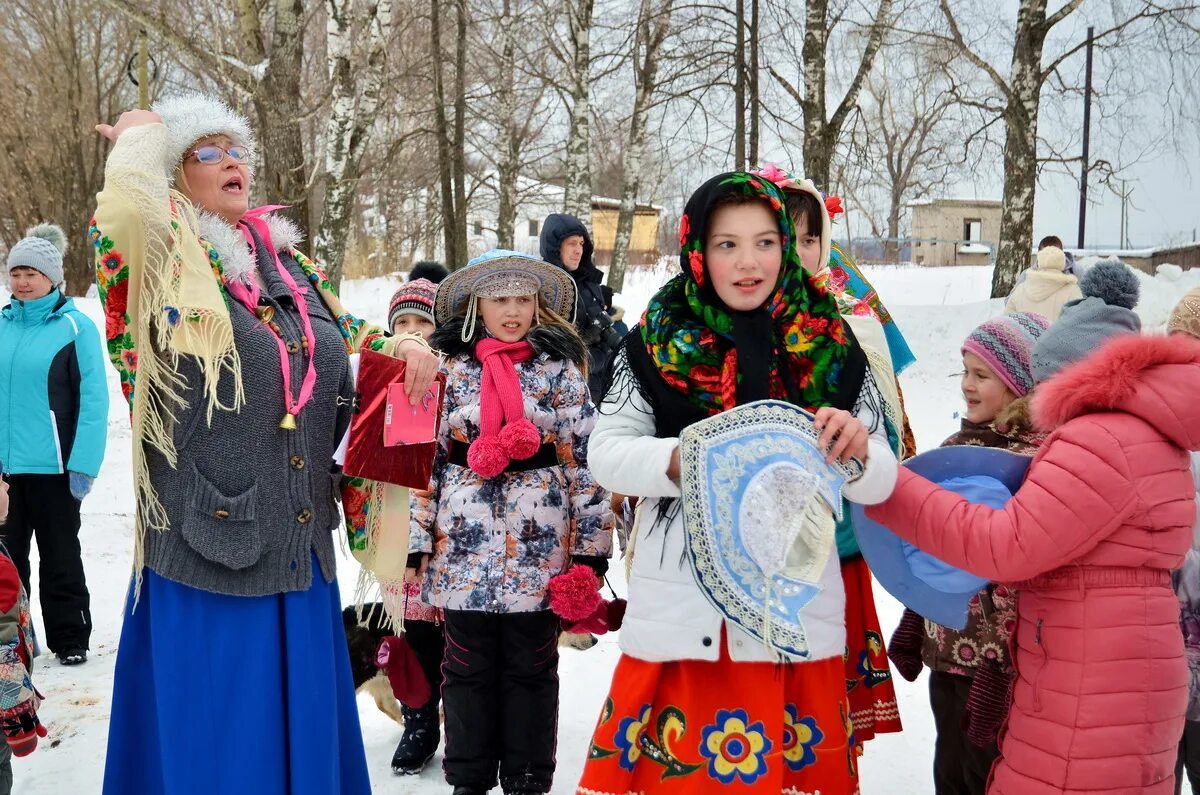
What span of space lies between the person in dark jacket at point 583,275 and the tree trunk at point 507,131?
10.4 meters

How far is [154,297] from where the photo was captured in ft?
8.07

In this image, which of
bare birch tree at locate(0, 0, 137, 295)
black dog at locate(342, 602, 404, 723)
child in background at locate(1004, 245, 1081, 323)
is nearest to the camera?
black dog at locate(342, 602, 404, 723)

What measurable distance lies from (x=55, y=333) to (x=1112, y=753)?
207 inches

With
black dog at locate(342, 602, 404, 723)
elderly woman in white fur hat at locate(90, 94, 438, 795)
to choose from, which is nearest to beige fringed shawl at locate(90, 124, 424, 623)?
elderly woman in white fur hat at locate(90, 94, 438, 795)

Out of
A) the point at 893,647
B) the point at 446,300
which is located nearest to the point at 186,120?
the point at 446,300

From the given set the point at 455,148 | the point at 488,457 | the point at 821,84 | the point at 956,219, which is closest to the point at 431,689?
the point at 488,457

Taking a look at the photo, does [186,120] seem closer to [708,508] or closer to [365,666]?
[708,508]

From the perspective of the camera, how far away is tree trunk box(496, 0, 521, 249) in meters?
17.0

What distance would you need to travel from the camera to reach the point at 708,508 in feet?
7.17

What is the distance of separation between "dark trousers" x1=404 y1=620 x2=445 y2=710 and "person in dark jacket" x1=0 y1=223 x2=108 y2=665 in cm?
216

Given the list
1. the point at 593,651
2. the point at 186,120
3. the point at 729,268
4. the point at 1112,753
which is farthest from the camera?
the point at 593,651

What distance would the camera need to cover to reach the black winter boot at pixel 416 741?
3.87m

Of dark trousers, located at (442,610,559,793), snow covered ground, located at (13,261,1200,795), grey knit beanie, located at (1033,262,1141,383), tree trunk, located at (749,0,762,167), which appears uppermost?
tree trunk, located at (749,0,762,167)

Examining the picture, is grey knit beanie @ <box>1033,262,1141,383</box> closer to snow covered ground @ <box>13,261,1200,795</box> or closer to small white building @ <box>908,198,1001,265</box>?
snow covered ground @ <box>13,261,1200,795</box>
